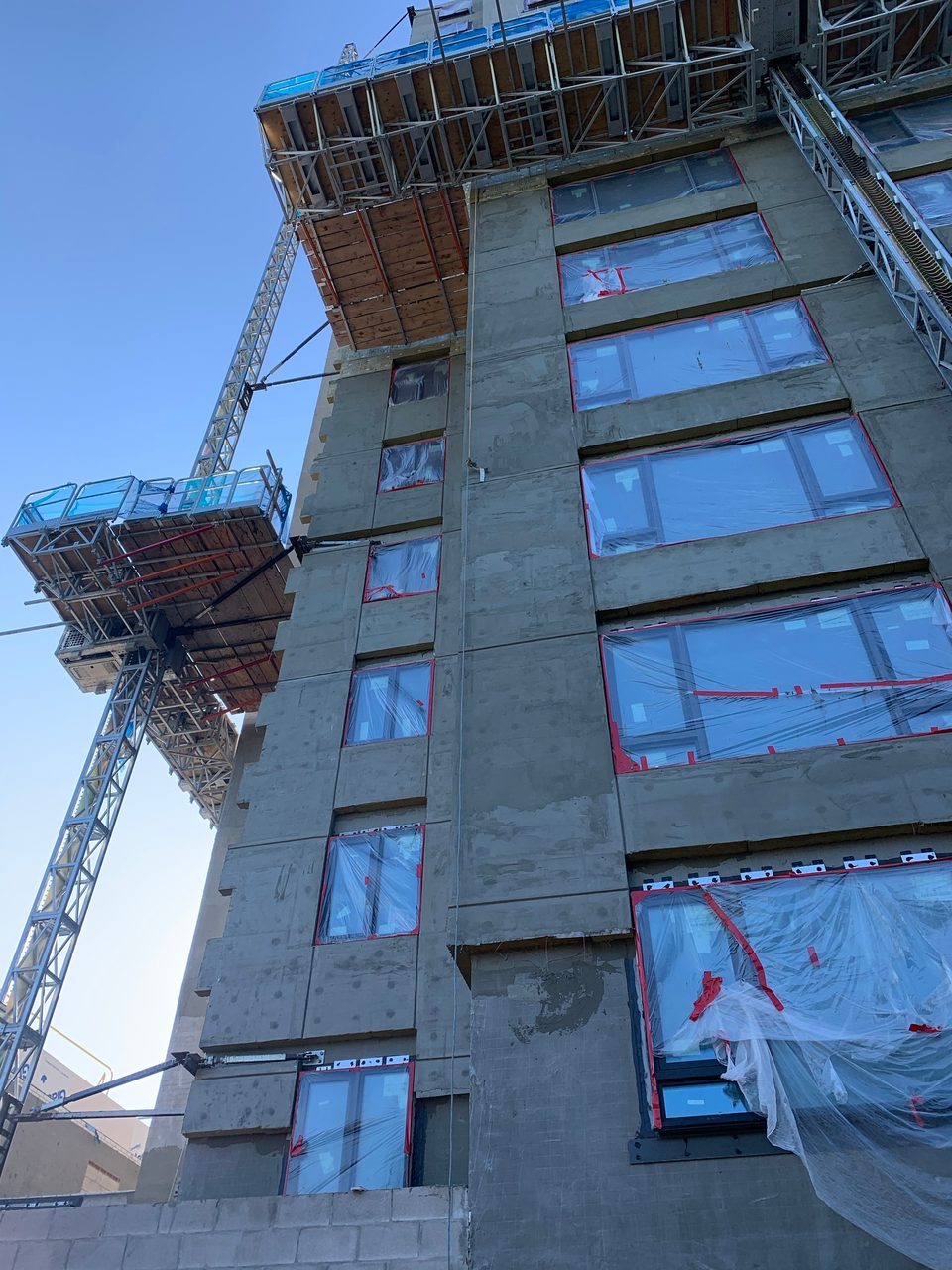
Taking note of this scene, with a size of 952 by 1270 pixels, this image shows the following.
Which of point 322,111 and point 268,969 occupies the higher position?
point 322,111

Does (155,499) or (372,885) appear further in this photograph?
(155,499)

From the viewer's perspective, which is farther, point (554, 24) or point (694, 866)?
point (554, 24)

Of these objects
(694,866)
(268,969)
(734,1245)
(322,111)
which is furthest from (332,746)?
(322,111)

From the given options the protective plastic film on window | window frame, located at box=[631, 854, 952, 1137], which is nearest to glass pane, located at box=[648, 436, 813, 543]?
window frame, located at box=[631, 854, 952, 1137]

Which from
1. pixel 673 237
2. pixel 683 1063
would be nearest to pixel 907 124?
pixel 673 237

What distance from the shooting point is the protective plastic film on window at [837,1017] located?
809 cm

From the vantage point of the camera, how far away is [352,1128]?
14008 millimetres

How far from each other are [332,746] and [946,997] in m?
11.4

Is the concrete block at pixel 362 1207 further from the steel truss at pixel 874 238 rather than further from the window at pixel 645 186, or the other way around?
the window at pixel 645 186

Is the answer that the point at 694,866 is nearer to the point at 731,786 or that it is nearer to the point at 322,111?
the point at 731,786

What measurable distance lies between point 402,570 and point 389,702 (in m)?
3.40

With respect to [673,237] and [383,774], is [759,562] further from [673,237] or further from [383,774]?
[673,237]

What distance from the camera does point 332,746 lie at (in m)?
18.0

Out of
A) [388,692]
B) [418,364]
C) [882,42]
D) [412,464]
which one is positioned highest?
[882,42]
